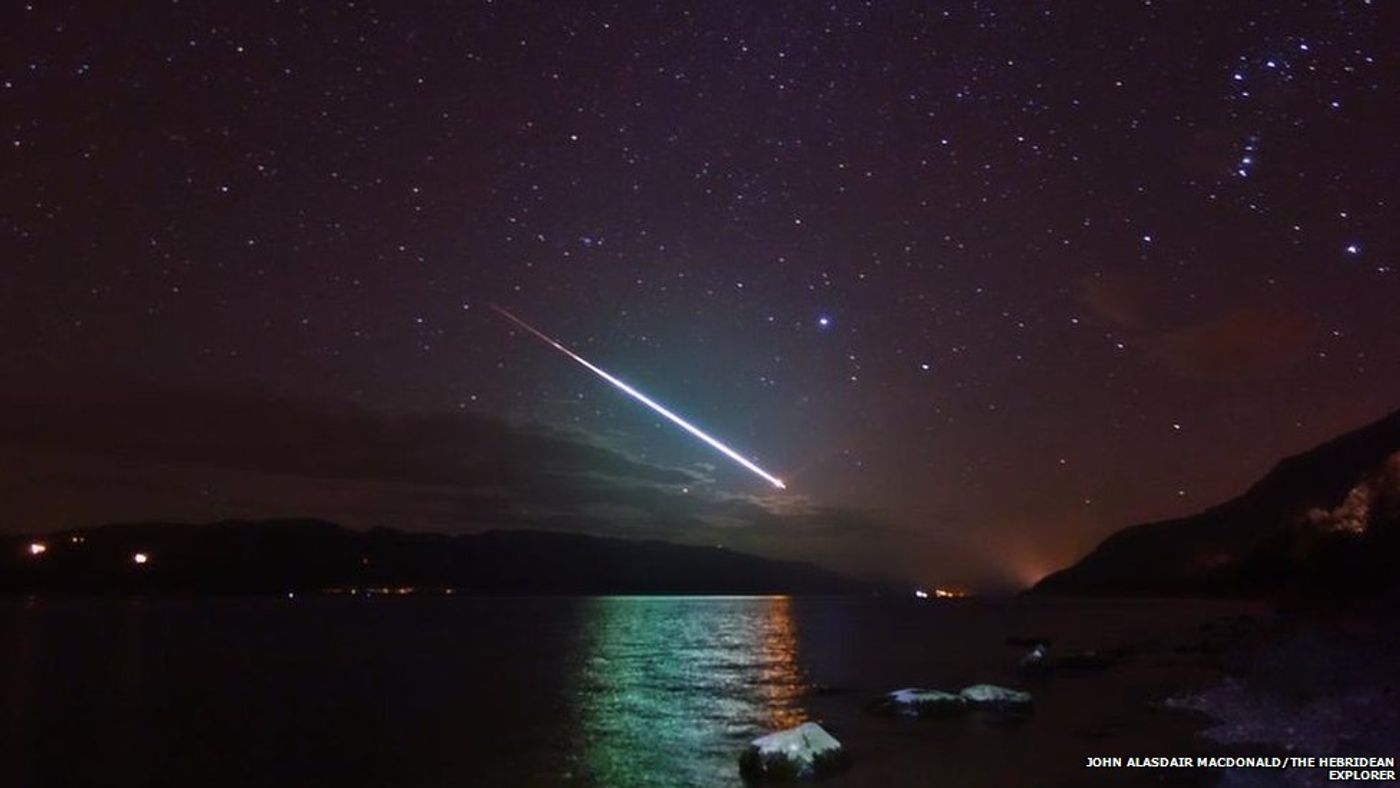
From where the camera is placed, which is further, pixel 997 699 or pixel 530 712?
pixel 530 712

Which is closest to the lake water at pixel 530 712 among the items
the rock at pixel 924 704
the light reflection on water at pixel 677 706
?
the light reflection on water at pixel 677 706

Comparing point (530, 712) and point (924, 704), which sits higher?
point (924, 704)

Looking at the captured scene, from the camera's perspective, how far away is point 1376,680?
37500mm

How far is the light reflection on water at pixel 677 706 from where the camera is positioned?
34.4m

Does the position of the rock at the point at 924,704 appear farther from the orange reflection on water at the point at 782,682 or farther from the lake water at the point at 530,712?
the orange reflection on water at the point at 782,682

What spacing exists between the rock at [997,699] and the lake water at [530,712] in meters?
0.96

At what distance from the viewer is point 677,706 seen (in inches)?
2051

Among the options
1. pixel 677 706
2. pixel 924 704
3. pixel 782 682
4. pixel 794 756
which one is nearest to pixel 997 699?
pixel 924 704

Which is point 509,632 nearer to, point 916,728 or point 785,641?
point 785,641

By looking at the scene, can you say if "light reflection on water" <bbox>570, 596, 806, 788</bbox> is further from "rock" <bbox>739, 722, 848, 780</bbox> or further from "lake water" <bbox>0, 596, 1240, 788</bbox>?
"rock" <bbox>739, 722, 848, 780</bbox>

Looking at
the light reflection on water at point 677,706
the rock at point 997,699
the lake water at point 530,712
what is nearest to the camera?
the lake water at point 530,712

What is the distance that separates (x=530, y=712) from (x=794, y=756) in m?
23.8

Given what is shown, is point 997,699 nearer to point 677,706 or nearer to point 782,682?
point 677,706

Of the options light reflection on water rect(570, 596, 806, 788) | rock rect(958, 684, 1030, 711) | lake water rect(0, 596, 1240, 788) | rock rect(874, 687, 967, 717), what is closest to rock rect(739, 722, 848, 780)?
lake water rect(0, 596, 1240, 788)
